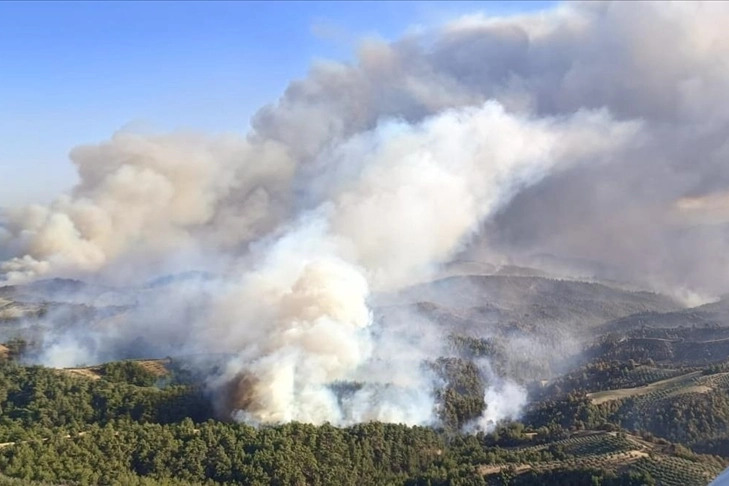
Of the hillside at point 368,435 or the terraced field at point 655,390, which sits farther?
the terraced field at point 655,390

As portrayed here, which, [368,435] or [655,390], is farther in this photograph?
[655,390]

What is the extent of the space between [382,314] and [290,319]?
249ft

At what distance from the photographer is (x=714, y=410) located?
74.4m

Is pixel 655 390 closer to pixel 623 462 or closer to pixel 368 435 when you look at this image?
pixel 623 462

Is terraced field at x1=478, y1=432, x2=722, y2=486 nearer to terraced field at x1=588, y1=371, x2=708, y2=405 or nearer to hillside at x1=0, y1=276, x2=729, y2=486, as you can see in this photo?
hillside at x1=0, y1=276, x2=729, y2=486

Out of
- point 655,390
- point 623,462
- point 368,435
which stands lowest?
point 623,462

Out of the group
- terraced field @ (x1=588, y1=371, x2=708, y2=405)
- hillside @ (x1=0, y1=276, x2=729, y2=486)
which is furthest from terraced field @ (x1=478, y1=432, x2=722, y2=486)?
terraced field @ (x1=588, y1=371, x2=708, y2=405)

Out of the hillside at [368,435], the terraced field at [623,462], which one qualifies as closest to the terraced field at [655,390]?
the hillside at [368,435]

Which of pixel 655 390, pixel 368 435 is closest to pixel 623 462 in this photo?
pixel 368 435

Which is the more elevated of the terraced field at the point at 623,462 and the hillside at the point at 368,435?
the hillside at the point at 368,435

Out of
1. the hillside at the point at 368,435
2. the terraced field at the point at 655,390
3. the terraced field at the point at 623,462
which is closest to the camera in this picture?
the hillside at the point at 368,435

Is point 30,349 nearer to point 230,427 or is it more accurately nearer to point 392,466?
point 230,427

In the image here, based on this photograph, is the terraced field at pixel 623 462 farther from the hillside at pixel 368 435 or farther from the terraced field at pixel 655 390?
the terraced field at pixel 655 390

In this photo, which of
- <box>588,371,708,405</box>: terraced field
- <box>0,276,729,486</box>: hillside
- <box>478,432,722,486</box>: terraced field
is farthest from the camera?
<box>588,371,708,405</box>: terraced field
